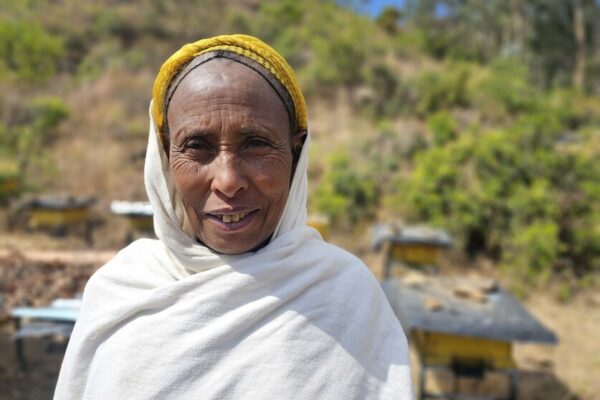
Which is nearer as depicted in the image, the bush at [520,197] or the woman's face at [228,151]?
the woman's face at [228,151]

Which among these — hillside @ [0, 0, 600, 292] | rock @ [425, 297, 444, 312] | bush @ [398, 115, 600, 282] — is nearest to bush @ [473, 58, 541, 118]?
hillside @ [0, 0, 600, 292]

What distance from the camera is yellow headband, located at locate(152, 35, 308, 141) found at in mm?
→ 1207

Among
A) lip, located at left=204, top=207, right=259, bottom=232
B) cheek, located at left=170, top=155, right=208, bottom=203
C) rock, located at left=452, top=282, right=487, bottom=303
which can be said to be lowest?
rock, located at left=452, top=282, right=487, bottom=303

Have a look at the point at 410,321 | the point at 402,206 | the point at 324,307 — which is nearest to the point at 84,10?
the point at 402,206

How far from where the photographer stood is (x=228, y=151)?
1170 mm

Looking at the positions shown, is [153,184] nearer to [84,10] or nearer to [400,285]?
[400,285]

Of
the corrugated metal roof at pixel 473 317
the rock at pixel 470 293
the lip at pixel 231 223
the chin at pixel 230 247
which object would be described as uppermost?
the lip at pixel 231 223

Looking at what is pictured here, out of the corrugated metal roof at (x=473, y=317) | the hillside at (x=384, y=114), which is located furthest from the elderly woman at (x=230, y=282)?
the hillside at (x=384, y=114)

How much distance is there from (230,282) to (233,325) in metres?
0.11

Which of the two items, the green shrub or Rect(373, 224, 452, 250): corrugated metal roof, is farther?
the green shrub

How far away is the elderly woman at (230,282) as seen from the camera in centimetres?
117

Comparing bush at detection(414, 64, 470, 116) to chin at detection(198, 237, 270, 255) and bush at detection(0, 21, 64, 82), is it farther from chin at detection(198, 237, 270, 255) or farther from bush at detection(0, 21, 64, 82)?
chin at detection(198, 237, 270, 255)

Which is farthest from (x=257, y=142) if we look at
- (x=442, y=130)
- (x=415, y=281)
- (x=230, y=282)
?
(x=442, y=130)

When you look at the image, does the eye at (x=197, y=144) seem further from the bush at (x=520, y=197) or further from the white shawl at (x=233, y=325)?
the bush at (x=520, y=197)
